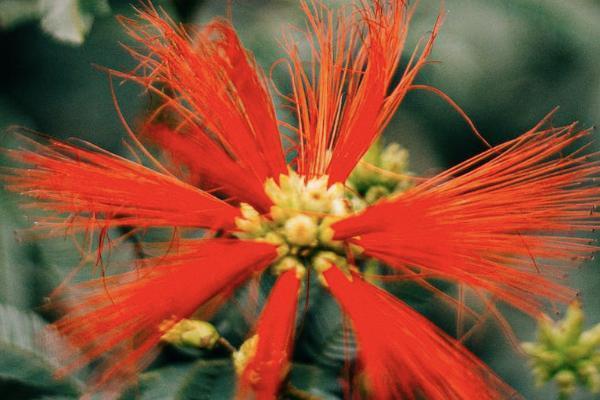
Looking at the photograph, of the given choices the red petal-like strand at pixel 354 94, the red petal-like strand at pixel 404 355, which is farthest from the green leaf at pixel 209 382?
the red petal-like strand at pixel 354 94

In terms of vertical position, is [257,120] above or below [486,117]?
below

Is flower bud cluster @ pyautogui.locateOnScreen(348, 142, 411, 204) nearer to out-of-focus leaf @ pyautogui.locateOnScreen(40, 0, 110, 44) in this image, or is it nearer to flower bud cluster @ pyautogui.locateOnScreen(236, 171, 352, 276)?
flower bud cluster @ pyautogui.locateOnScreen(236, 171, 352, 276)

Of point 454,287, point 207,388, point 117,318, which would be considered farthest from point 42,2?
point 454,287

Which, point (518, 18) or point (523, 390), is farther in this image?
point (518, 18)

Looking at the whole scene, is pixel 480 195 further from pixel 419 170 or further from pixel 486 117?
pixel 486 117

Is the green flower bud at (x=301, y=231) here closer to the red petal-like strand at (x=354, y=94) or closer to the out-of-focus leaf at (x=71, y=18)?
the red petal-like strand at (x=354, y=94)

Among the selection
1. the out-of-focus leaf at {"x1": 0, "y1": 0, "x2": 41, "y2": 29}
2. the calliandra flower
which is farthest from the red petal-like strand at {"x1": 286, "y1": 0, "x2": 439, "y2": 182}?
the out-of-focus leaf at {"x1": 0, "y1": 0, "x2": 41, "y2": 29}
